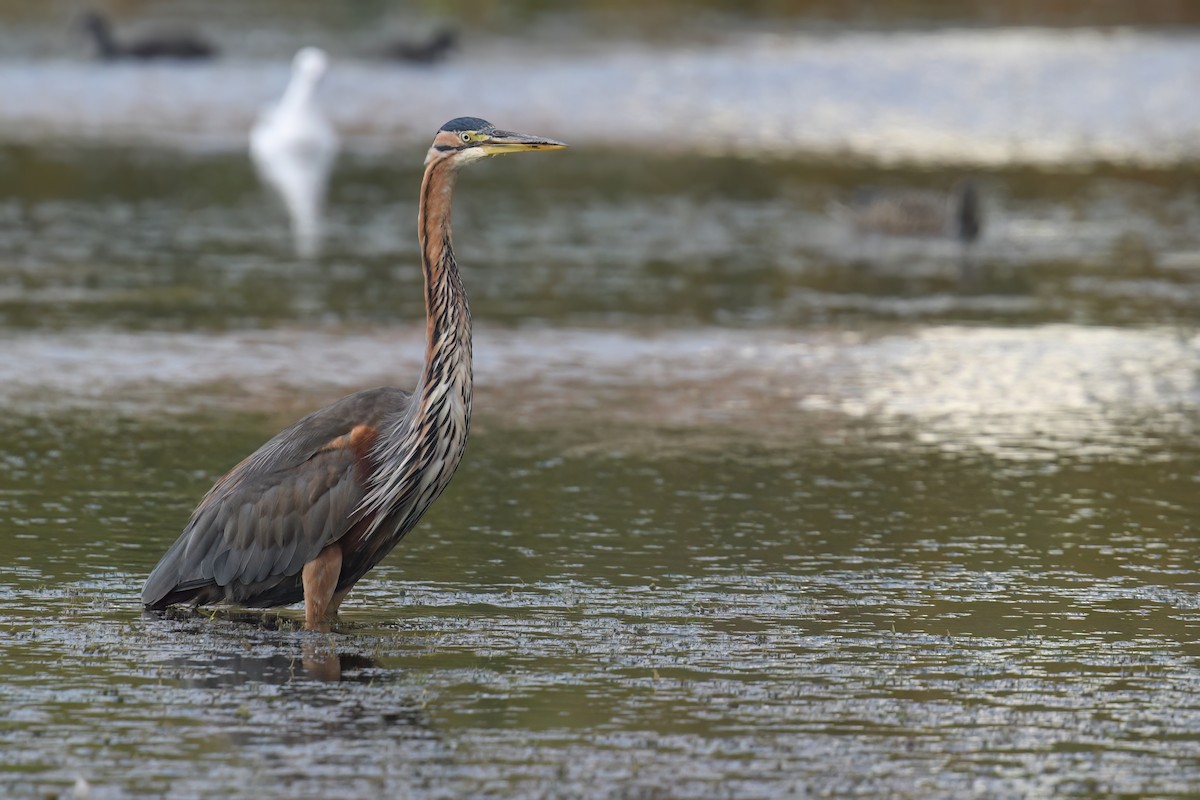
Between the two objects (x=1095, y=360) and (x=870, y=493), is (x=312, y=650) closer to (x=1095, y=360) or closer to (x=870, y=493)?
(x=870, y=493)

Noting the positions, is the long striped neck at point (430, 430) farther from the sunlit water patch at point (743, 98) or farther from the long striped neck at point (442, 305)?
the sunlit water patch at point (743, 98)

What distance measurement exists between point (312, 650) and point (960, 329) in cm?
823

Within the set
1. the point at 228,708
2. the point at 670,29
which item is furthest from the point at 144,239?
the point at 670,29

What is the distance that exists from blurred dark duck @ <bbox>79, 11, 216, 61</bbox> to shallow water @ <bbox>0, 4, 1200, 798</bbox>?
9.44 m

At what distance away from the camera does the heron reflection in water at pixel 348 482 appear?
Answer: 8.12 m

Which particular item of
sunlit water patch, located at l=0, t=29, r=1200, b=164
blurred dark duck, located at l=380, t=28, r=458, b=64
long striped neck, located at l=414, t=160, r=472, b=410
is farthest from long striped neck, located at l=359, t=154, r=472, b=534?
blurred dark duck, located at l=380, t=28, r=458, b=64

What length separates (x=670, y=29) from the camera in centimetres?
3766

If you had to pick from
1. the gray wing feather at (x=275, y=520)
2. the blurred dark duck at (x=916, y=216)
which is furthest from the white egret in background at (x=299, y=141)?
the gray wing feather at (x=275, y=520)

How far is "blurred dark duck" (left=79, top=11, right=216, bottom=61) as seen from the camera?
31.0m

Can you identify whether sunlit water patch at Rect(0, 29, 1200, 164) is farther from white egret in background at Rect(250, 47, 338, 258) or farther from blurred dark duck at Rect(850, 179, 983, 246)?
blurred dark duck at Rect(850, 179, 983, 246)

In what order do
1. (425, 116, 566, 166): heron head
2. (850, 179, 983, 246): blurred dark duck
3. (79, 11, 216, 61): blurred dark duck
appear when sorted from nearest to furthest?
(425, 116, 566, 166): heron head, (850, 179, 983, 246): blurred dark duck, (79, 11, 216, 61): blurred dark duck

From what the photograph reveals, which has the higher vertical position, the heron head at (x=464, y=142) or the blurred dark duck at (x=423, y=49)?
the blurred dark duck at (x=423, y=49)

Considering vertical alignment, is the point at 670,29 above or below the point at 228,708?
above

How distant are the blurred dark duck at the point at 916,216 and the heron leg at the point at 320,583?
12023 millimetres
